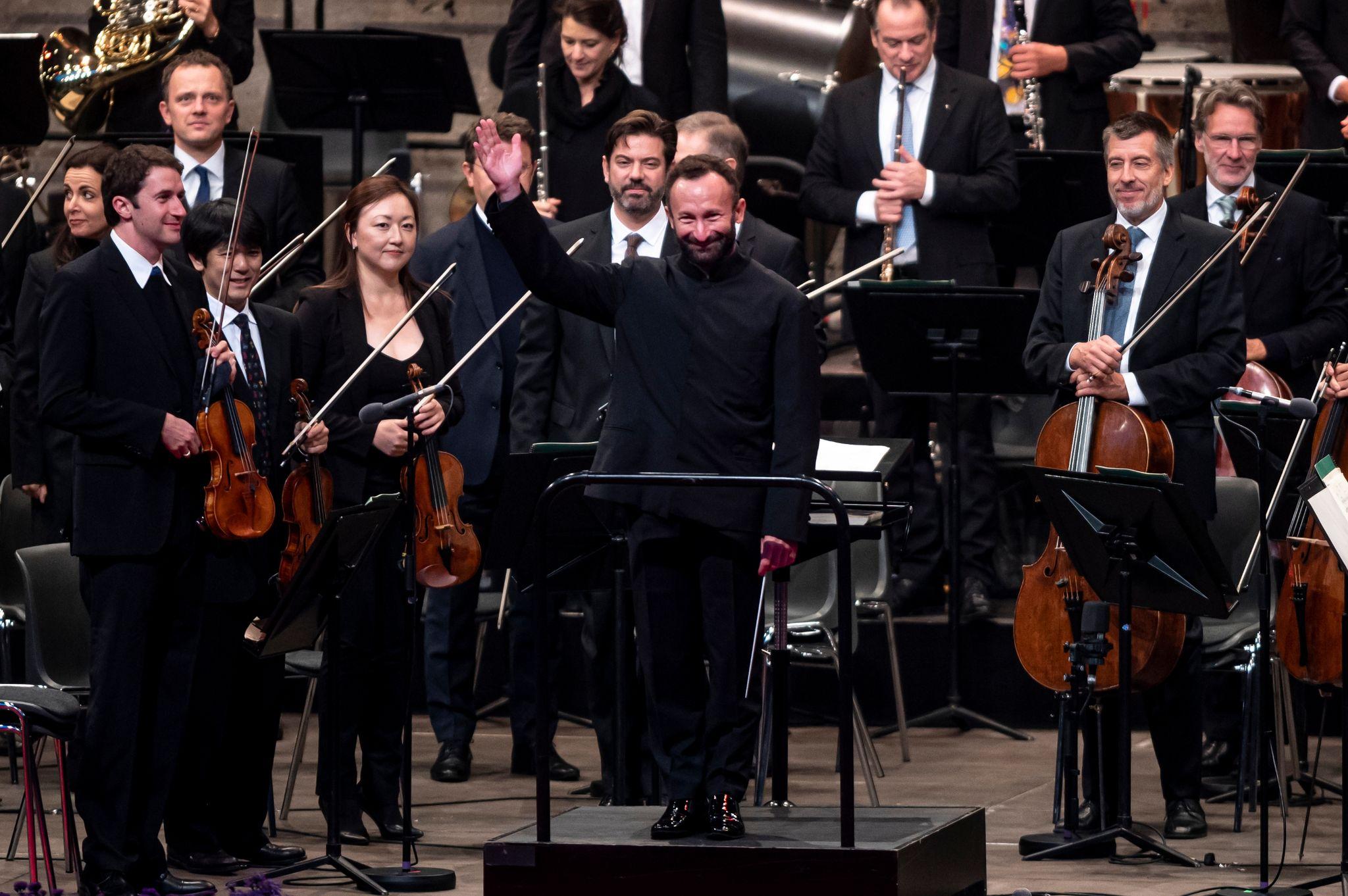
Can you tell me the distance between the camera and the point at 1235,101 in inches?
228

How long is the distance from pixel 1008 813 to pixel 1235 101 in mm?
2028

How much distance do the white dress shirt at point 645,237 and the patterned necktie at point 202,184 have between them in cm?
129

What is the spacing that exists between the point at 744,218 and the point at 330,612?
60.2 inches

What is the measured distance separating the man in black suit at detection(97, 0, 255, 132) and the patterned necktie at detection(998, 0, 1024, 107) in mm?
2511

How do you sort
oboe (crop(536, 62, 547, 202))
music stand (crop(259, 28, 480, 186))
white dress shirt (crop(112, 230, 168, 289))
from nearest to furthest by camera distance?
white dress shirt (crop(112, 230, 168, 289))
oboe (crop(536, 62, 547, 202))
music stand (crop(259, 28, 480, 186))

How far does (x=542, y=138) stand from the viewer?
6.76 metres

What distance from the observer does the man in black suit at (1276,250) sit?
19.0 ft

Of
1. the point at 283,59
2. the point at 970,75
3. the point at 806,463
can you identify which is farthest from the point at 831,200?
the point at 806,463

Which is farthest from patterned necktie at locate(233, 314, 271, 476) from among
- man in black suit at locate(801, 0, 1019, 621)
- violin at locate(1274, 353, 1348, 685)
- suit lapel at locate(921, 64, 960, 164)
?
suit lapel at locate(921, 64, 960, 164)

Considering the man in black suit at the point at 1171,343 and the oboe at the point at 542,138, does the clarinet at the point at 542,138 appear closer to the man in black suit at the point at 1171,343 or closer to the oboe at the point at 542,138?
the oboe at the point at 542,138

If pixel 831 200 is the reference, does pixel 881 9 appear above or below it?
above

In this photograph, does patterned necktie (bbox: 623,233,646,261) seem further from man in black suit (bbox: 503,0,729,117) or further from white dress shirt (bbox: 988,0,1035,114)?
white dress shirt (bbox: 988,0,1035,114)

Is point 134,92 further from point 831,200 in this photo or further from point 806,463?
point 806,463

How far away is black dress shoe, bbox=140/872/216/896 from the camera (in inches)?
177
